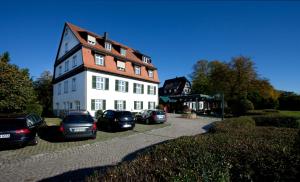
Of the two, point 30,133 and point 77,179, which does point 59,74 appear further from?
point 77,179

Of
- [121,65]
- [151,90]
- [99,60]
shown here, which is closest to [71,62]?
[99,60]

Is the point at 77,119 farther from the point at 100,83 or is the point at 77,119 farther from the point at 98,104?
the point at 100,83

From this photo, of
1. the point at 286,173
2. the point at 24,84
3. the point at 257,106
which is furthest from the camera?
the point at 257,106

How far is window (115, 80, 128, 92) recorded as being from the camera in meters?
28.5

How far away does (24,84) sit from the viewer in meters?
20.9

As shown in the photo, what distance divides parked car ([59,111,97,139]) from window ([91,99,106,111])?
1340cm

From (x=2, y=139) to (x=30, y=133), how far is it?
108 cm

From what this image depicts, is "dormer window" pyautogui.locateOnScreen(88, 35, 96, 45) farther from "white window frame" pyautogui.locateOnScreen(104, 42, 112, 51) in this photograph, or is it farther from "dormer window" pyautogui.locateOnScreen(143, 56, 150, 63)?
"dormer window" pyautogui.locateOnScreen(143, 56, 150, 63)

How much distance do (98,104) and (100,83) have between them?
2.71 meters

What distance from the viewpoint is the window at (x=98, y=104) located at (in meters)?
24.8

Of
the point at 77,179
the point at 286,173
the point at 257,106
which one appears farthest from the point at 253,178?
the point at 257,106

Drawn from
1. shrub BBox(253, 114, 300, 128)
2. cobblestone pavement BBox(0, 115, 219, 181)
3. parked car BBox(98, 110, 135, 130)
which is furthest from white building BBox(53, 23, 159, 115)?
shrub BBox(253, 114, 300, 128)

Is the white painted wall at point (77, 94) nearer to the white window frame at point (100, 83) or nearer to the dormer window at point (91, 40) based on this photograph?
the white window frame at point (100, 83)

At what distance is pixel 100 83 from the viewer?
2592cm
